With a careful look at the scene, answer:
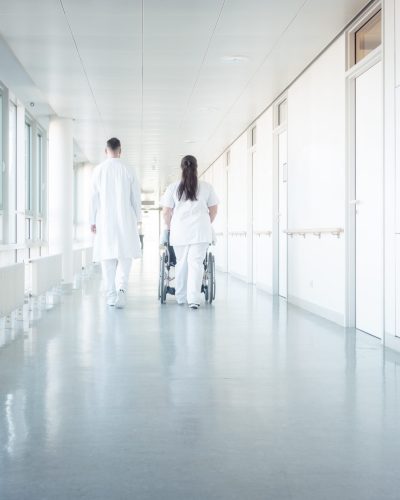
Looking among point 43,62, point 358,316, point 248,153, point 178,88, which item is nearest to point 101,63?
point 43,62

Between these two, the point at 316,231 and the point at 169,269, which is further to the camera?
the point at 169,269

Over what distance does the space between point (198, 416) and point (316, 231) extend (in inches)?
174

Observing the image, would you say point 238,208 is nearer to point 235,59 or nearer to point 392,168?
point 235,59

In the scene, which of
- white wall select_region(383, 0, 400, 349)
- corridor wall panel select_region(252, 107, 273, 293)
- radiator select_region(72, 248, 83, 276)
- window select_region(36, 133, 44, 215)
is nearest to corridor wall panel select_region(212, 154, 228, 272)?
radiator select_region(72, 248, 83, 276)

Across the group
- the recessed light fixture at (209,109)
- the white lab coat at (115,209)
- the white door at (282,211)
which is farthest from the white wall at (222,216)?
the white lab coat at (115,209)

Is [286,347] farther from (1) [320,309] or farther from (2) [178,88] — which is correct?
(2) [178,88]

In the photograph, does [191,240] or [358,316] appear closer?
[358,316]

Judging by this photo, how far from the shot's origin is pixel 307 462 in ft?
7.50

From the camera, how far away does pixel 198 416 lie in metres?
2.88

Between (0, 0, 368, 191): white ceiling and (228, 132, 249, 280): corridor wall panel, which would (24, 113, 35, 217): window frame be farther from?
(228, 132, 249, 280): corridor wall panel

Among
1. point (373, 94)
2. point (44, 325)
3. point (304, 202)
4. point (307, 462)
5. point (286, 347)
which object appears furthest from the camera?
point (304, 202)

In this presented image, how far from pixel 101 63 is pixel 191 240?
219 cm

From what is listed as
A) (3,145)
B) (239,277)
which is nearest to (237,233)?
(239,277)

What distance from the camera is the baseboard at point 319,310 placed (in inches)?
249
